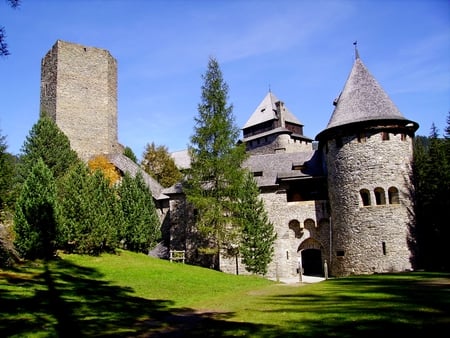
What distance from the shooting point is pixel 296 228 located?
2806 centimetres

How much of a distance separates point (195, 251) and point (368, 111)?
1527 cm

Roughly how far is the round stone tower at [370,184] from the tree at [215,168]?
647 cm

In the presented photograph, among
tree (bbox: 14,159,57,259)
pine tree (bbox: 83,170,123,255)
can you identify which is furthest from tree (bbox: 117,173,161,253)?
tree (bbox: 14,159,57,259)

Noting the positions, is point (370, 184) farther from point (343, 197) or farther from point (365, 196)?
point (343, 197)

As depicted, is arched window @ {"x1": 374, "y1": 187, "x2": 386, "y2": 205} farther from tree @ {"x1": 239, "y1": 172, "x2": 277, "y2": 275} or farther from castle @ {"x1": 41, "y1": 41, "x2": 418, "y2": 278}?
tree @ {"x1": 239, "y1": 172, "x2": 277, "y2": 275}

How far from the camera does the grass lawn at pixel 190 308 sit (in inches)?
313

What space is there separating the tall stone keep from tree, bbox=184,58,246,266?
17.1 meters

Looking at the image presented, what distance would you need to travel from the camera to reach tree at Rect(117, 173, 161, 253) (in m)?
27.0

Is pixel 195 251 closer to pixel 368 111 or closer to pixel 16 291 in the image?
pixel 368 111

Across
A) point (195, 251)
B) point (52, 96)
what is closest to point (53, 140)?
point (52, 96)

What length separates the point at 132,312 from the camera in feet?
35.2

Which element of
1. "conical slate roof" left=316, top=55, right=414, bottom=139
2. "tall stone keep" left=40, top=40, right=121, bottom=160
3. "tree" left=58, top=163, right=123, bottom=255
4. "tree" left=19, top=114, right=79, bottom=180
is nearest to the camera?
"tree" left=58, top=163, right=123, bottom=255

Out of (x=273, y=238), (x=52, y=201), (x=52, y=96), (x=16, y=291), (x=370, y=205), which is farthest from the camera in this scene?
(x=52, y=96)

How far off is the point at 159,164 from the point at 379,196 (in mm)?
26747
